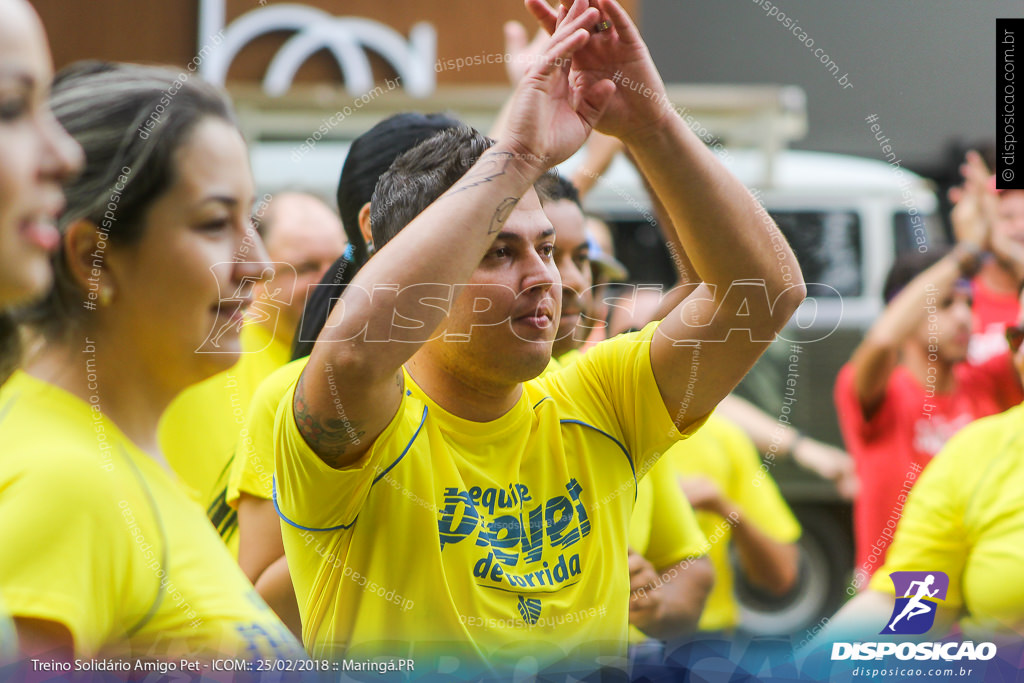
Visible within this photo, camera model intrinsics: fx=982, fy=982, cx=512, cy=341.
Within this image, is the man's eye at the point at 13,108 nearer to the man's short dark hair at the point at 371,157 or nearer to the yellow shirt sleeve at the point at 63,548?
the yellow shirt sleeve at the point at 63,548

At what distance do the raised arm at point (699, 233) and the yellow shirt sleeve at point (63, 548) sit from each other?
70cm

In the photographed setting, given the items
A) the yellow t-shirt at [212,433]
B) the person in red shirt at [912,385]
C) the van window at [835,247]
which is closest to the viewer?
the yellow t-shirt at [212,433]

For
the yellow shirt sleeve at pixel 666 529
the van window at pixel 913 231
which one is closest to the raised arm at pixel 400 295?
the yellow shirt sleeve at pixel 666 529

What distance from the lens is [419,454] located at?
1165 mm

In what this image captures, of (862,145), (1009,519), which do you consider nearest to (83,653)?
(1009,519)

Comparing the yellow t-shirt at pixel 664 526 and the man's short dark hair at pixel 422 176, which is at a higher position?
the man's short dark hair at pixel 422 176

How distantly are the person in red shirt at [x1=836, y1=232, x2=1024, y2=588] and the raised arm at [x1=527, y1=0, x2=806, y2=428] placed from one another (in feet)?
3.74

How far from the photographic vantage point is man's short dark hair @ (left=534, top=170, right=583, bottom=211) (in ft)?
4.44

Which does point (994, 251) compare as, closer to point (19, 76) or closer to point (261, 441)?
point (261, 441)

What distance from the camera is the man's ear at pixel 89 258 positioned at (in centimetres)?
121

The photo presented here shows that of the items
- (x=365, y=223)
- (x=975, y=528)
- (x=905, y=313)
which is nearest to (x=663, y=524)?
(x=975, y=528)

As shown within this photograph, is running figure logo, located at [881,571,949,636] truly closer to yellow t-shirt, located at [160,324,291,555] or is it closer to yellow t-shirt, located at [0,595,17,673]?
yellow t-shirt, located at [160,324,291,555]

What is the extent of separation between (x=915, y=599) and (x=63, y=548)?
133 cm

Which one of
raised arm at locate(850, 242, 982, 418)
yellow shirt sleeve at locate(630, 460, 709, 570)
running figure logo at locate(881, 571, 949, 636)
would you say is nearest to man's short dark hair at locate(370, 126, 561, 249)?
yellow shirt sleeve at locate(630, 460, 709, 570)
